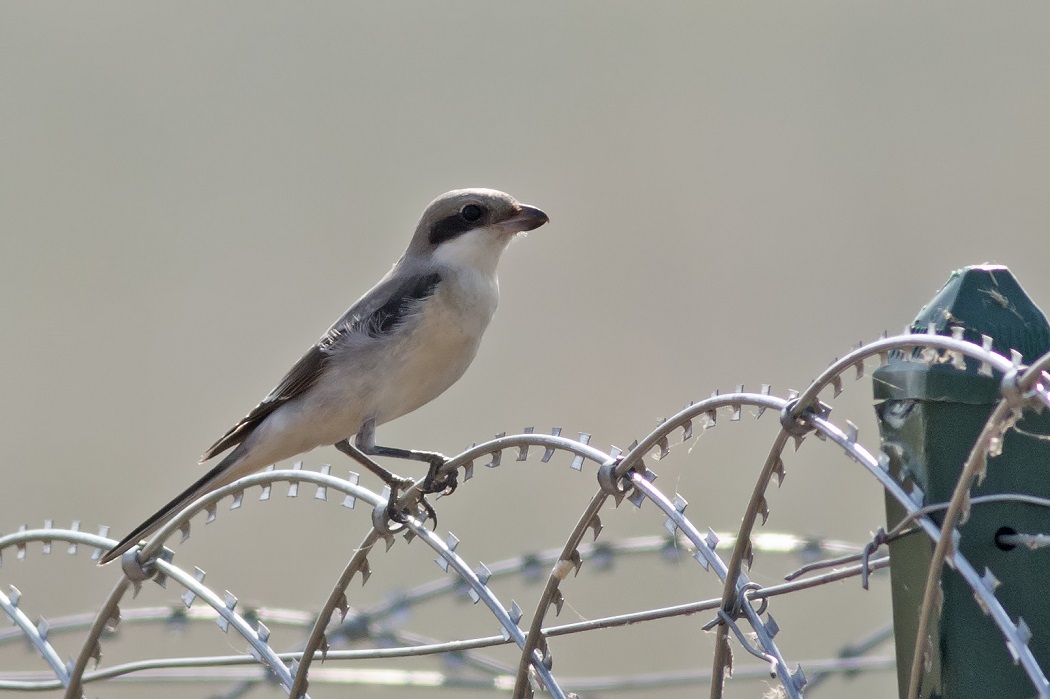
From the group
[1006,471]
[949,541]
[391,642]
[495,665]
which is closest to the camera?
[949,541]

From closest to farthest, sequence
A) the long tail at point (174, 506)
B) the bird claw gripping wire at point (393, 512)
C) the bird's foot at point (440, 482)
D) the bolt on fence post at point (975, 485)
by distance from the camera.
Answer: the bolt on fence post at point (975, 485), the bird claw gripping wire at point (393, 512), the long tail at point (174, 506), the bird's foot at point (440, 482)

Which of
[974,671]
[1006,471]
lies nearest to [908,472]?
[1006,471]

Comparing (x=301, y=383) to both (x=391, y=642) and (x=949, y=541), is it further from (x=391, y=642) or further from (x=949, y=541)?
(x=949, y=541)

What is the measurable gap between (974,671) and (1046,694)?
0.37 m

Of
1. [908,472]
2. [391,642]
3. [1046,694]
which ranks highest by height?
[908,472]

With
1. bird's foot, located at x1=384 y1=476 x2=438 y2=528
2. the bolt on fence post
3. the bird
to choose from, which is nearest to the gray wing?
the bird

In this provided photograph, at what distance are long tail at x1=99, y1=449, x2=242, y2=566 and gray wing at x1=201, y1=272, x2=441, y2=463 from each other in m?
0.09

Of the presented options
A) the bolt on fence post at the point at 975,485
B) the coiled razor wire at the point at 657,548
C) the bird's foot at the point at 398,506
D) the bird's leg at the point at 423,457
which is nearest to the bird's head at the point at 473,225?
the bird's leg at the point at 423,457

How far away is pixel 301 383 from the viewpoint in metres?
4.04

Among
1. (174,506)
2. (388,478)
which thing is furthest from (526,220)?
(174,506)

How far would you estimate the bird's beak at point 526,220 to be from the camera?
4.07 metres

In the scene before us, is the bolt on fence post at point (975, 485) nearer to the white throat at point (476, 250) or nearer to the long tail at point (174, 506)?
the long tail at point (174, 506)

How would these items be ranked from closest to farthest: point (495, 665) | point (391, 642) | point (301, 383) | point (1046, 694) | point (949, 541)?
point (1046, 694) < point (949, 541) < point (495, 665) < point (391, 642) < point (301, 383)

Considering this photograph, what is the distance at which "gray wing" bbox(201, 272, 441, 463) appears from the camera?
3.91 meters
